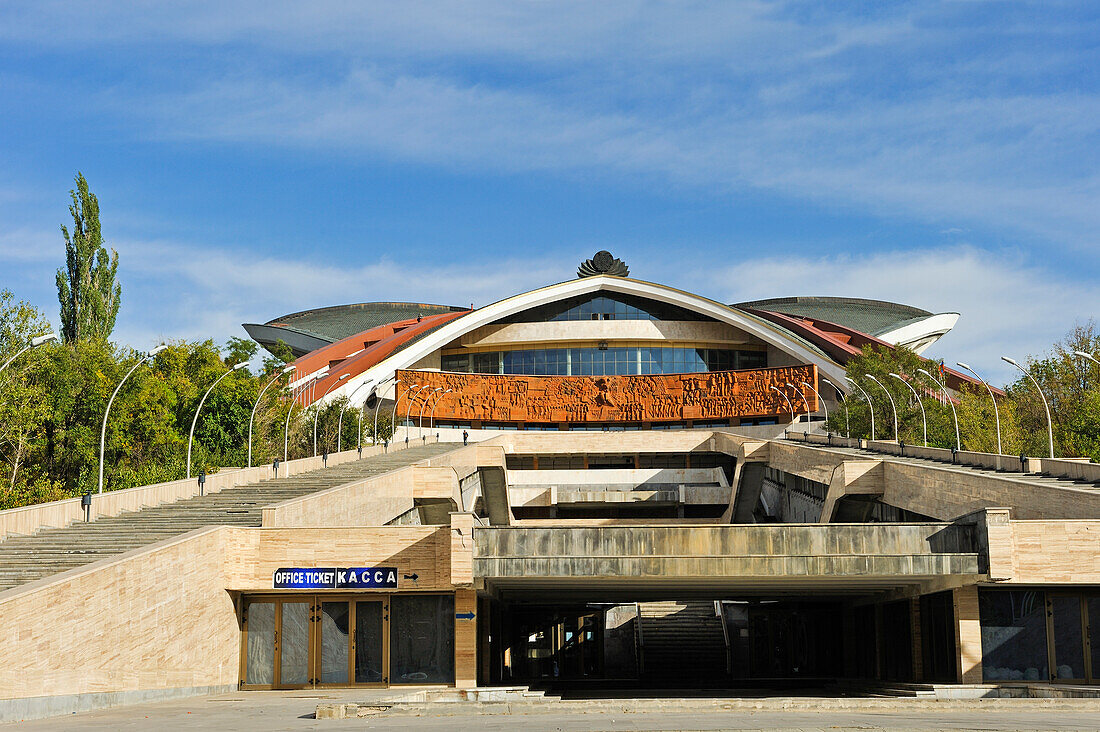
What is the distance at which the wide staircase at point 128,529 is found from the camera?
13.7 metres

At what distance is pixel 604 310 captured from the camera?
58156 millimetres

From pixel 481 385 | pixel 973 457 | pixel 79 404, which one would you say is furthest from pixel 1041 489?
pixel 481 385

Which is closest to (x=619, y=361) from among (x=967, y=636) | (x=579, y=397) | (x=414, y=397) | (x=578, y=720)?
(x=579, y=397)

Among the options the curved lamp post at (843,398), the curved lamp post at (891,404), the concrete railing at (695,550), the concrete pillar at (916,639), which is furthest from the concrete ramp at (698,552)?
the curved lamp post at (843,398)

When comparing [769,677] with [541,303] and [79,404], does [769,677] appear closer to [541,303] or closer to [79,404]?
[79,404]

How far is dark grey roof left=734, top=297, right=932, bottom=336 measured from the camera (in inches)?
2596

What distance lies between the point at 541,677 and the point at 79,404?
48.0 feet

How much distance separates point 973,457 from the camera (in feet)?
83.1

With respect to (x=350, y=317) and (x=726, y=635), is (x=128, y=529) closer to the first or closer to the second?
(x=726, y=635)

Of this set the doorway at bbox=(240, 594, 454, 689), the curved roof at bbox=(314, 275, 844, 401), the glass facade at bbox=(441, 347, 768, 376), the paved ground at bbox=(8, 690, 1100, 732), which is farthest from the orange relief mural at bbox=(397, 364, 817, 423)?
the paved ground at bbox=(8, 690, 1100, 732)

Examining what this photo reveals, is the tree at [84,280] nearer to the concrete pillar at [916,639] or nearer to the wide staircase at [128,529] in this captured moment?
the wide staircase at [128,529]

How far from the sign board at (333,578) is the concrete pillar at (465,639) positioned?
3.51 ft

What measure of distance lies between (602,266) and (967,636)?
45.1 meters

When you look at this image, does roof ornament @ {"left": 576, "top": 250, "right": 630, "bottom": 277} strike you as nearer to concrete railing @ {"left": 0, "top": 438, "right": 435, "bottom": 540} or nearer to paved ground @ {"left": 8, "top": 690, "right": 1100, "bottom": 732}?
concrete railing @ {"left": 0, "top": 438, "right": 435, "bottom": 540}
